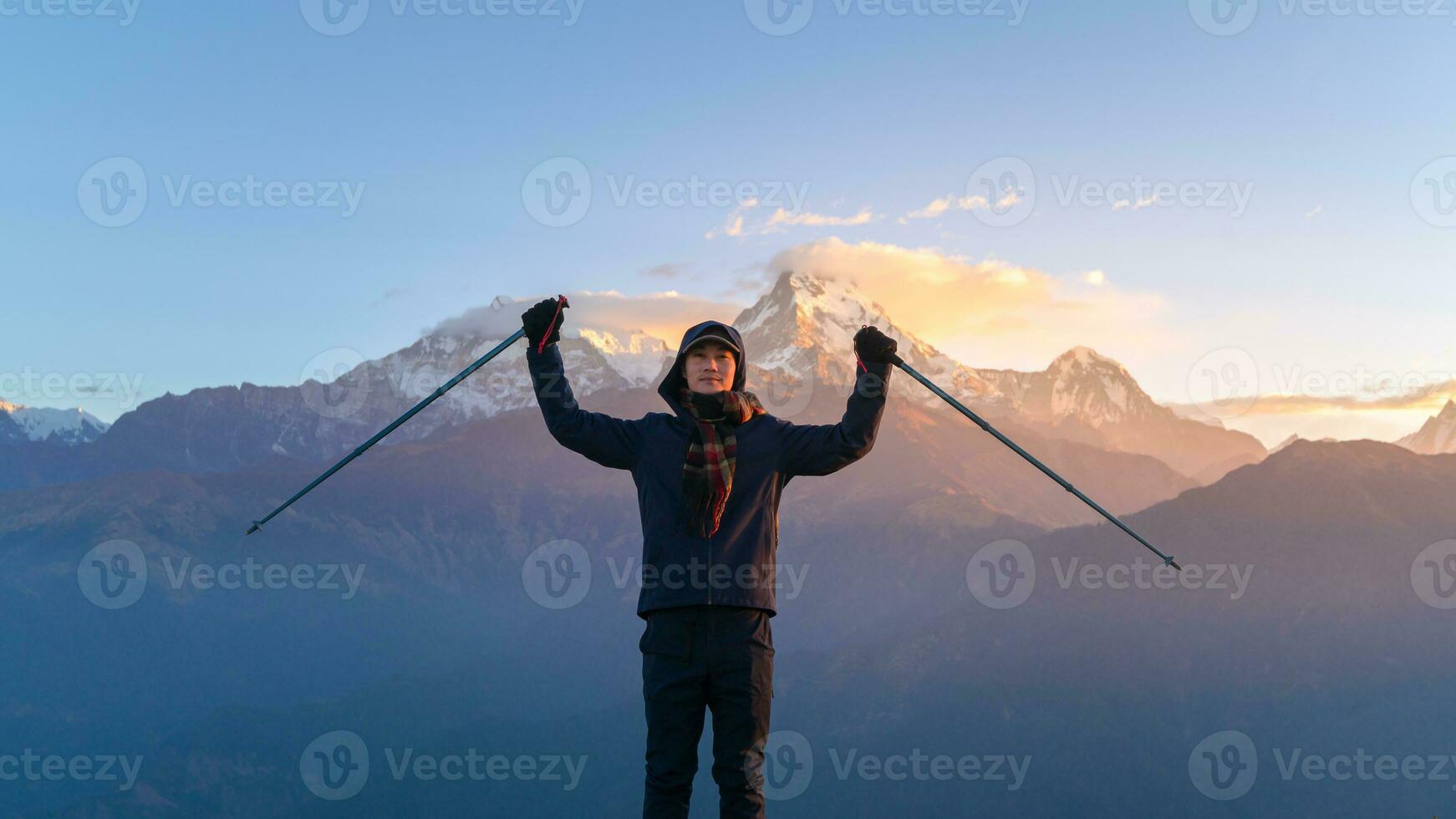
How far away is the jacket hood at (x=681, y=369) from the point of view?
20.8ft

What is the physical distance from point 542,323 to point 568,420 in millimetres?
675

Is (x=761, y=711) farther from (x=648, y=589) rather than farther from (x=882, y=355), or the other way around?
(x=882, y=355)

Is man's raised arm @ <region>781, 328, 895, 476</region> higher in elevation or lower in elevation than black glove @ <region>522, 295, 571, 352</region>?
lower

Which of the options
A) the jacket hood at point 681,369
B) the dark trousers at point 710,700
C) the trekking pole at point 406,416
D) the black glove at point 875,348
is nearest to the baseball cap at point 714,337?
the jacket hood at point 681,369

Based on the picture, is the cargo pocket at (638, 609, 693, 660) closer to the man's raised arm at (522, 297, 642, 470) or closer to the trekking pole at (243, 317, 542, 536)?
the man's raised arm at (522, 297, 642, 470)

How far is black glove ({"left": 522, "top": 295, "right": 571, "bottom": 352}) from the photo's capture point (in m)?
6.66

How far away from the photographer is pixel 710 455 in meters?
6.12

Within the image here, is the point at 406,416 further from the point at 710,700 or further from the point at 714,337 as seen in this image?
the point at 710,700

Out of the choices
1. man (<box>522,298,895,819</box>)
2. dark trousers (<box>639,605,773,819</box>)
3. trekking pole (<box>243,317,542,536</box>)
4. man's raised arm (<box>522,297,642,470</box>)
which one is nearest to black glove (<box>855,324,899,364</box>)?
man (<box>522,298,895,819</box>)

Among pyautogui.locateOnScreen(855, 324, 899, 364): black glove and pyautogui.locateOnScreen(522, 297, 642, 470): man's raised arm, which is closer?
pyautogui.locateOnScreen(522, 297, 642, 470): man's raised arm

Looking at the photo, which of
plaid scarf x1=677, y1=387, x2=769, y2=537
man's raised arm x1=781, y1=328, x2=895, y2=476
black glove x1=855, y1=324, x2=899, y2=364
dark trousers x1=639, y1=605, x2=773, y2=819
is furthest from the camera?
black glove x1=855, y1=324, x2=899, y2=364

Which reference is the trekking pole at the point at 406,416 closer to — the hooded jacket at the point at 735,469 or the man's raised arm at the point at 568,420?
the man's raised arm at the point at 568,420

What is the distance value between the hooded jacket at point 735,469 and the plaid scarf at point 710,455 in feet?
0.18

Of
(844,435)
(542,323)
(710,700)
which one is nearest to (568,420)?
(542,323)
